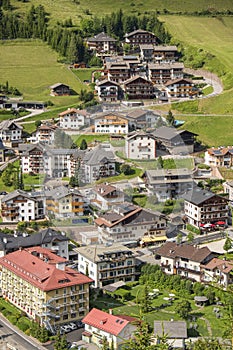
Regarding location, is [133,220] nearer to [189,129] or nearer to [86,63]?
[189,129]

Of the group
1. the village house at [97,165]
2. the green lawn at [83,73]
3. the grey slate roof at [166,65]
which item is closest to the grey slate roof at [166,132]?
the village house at [97,165]

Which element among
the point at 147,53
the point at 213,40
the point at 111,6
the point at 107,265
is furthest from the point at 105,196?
the point at 111,6

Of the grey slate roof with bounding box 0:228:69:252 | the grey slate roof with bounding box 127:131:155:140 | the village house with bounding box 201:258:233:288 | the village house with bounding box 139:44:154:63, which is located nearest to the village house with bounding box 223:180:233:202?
the grey slate roof with bounding box 127:131:155:140

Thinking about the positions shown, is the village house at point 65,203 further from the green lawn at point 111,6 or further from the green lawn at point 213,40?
the green lawn at point 111,6

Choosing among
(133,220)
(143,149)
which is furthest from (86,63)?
(133,220)

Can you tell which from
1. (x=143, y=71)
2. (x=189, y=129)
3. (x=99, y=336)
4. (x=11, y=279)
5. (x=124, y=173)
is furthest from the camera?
(x=143, y=71)

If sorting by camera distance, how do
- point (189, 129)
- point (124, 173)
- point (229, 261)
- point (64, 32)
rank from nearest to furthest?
point (229, 261), point (124, 173), point (189, 129), point (64, 32)

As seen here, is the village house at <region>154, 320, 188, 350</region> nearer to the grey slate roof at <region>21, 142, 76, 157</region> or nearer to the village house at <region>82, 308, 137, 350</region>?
the village house at <region>82, 308, 137, 350</region>
